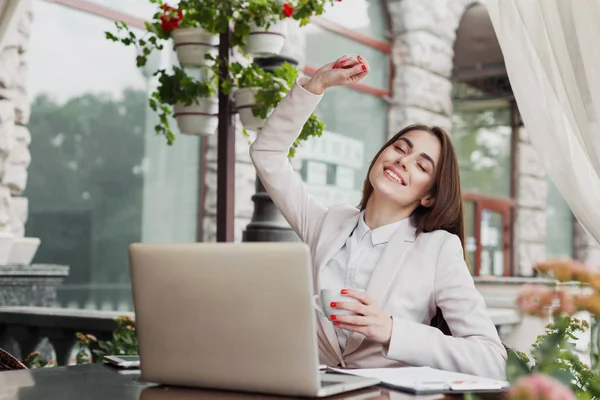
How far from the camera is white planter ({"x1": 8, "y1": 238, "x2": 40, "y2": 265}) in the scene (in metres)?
4.14

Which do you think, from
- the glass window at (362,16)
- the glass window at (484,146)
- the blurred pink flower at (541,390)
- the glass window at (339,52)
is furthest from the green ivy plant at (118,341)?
the glass window at (484,146)

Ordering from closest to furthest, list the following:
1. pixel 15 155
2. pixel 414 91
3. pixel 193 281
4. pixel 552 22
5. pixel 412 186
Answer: pixel 193 281 → pixel 412 186 → pixel 552 22 → pixel 15 155 → pixel 414 91

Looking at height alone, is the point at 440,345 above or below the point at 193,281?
below

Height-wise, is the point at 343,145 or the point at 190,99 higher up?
the point at 343,145

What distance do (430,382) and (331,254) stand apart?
0.63 meters

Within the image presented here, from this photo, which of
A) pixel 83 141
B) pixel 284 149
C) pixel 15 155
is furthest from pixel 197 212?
pixel 284 149

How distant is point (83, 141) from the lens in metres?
4.98

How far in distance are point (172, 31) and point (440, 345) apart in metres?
2.12

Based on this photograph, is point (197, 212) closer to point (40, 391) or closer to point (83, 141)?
point (83, 141)

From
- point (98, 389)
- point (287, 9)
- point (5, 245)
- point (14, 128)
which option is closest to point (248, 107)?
point (287, 9)

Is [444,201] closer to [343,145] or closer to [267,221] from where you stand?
[267,221]

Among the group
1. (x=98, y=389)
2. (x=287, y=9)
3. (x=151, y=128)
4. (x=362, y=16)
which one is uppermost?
(x=362, y=16)

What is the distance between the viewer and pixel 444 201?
1987mm

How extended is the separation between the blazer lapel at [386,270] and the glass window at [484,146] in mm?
6903
